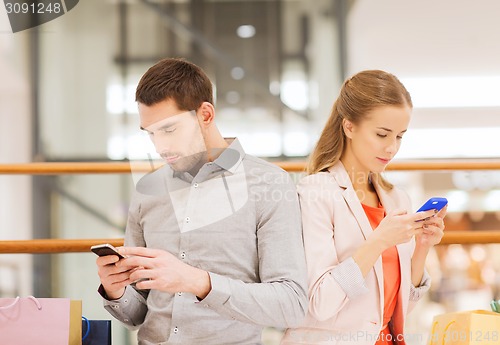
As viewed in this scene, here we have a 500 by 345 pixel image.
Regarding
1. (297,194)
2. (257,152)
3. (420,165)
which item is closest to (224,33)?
(257,152)

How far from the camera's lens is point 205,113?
141 centimetres

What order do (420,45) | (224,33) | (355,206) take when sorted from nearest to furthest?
(355,206)
(420,45)
(224,33)

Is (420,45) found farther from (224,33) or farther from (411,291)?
(411,291)

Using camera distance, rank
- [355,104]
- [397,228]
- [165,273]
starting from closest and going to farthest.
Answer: [165,273] < [397,228] < [355,104]

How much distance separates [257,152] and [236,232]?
2224 mm

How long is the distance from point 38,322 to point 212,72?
261cm

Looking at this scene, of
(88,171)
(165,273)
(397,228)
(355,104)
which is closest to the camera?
(165,273)

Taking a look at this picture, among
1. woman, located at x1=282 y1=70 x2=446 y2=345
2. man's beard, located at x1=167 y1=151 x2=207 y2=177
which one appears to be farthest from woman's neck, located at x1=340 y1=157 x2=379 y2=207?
man's beard, located at x1=167 y1=151 x2=207 y2=177

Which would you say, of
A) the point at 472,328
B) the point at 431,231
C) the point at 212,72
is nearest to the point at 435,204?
the point at 431,231

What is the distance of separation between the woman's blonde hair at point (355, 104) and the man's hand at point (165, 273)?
41 cm

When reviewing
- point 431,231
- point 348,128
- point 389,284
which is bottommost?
point 389,284

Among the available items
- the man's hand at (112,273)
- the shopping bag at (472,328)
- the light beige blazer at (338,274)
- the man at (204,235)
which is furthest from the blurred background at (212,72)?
the man's hand at (112,273)

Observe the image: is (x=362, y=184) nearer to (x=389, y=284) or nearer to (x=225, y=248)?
(x=389, y=284)

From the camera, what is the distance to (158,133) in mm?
1396
